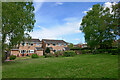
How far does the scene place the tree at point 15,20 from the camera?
11.8 metres

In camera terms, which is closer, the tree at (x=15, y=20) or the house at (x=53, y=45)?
the tree at (x=15, y=20)

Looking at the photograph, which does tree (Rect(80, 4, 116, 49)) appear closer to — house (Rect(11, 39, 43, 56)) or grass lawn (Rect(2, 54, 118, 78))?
house (Rect(11, 39, 43, 56))

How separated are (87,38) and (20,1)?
89.6 feet

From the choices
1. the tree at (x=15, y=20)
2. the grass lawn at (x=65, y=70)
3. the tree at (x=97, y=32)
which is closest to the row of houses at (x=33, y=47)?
the tree at (x=97, y=32)

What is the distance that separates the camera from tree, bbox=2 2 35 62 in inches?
465

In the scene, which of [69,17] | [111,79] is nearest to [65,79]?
[111,79]

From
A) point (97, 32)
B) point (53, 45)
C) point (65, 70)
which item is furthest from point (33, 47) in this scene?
point (65, 70)

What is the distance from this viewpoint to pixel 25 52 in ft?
125

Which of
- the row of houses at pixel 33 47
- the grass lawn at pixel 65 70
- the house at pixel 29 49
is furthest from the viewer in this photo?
the house at pixel 29 49

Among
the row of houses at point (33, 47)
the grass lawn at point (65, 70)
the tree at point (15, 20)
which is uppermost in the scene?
the tree at point (15, 20)

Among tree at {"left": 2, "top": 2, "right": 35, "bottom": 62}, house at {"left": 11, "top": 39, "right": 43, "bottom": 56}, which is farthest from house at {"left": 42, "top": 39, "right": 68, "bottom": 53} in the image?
tree at {"left": 2, "top": 2, "right": 35, "bottom": 62}

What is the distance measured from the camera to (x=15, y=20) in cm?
1238

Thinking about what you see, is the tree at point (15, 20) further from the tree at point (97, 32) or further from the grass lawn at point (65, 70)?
the tree at point (97, 32)

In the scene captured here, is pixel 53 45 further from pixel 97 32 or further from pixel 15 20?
pixel 15 20
